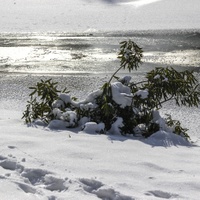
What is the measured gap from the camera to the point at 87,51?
13.6 metres

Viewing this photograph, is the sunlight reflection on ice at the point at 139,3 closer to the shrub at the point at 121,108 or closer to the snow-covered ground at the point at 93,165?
the snow-covered ground at the point at 93,165

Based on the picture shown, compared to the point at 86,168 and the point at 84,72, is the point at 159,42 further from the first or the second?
the point at 86,168

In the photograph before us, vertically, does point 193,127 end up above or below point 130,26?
below

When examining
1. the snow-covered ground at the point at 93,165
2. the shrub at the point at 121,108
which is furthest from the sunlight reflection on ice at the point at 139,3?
the shrub at the point at 121,108

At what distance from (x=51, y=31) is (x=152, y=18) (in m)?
5.32

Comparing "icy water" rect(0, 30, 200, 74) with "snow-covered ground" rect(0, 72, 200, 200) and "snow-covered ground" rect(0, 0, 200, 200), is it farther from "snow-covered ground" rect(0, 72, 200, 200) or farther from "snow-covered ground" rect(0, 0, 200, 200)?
"snow-covered ground" rect(0, 72, 200, 200)

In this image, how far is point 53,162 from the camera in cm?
399

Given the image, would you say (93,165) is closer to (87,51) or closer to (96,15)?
(87,51)

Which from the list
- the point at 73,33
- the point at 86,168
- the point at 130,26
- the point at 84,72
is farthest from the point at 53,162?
the point at 130,26

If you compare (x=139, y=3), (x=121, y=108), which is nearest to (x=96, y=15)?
(x=139, y=3)

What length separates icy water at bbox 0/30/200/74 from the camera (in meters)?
11.8

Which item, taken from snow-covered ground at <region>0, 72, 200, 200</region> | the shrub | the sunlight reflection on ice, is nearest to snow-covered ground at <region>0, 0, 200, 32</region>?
the sunlight reflection on ice

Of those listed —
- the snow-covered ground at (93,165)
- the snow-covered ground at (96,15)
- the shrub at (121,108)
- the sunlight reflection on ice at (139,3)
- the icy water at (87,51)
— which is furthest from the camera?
the sunlight reflection on ice at (139,3)

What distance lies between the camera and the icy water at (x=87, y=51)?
38.8 ft
